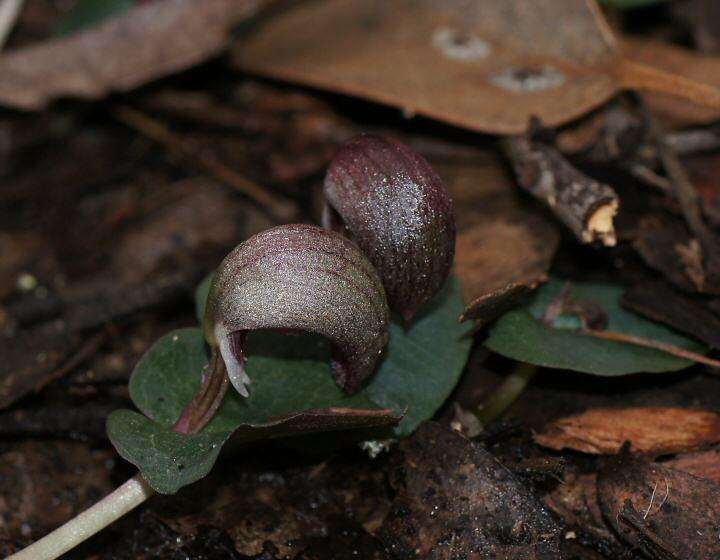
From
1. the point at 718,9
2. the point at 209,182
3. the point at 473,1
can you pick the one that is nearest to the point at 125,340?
the point at 209,182

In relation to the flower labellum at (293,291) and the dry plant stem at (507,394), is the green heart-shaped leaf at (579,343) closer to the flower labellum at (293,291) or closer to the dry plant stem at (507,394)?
the dry plant stem at (507,394)

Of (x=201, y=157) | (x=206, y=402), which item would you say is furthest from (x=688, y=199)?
(x=201, y=157)

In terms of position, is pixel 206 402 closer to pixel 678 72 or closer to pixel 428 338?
pixel 428 338

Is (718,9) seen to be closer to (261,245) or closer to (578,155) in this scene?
(578,155)

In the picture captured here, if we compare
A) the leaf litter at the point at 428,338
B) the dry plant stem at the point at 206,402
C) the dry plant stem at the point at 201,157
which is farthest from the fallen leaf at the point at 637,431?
the dry plant stem at the point at 201,157

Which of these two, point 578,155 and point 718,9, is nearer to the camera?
point 578,155

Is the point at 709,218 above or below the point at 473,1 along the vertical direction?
below
